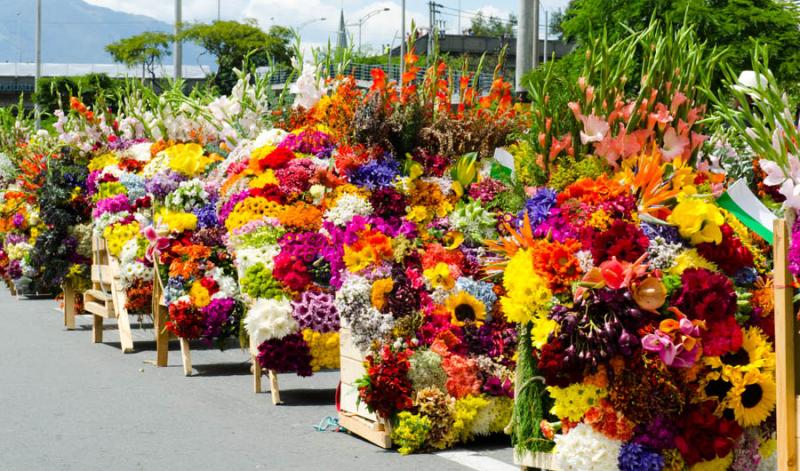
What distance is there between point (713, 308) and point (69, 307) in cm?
1137

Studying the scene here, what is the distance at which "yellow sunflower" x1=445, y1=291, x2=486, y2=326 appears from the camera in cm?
788

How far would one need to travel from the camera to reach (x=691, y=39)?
662cm

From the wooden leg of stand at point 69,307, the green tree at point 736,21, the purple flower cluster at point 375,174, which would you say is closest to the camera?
the purple flower cluster at point 375,174

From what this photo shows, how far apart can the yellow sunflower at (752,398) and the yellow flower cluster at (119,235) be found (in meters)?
8.40

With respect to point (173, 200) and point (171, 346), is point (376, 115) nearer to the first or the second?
point (173, 200)

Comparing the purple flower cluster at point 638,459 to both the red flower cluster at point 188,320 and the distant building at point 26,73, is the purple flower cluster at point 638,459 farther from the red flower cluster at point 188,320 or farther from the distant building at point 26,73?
the distant building at point 26,73

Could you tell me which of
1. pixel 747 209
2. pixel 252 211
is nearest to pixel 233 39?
pixel 252 211

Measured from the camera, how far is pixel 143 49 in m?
55.2

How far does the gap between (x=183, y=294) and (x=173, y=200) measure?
42.9 inches

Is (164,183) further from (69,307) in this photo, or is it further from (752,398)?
(752,398)

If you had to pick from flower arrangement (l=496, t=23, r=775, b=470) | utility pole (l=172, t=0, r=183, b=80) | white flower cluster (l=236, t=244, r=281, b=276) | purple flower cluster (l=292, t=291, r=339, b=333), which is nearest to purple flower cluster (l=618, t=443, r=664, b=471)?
flower arrangement (l=496, t=23, r=775, b=470)

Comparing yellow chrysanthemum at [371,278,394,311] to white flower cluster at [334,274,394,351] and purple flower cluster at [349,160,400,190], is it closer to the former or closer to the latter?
white flower cluster at [334,274,394,351]

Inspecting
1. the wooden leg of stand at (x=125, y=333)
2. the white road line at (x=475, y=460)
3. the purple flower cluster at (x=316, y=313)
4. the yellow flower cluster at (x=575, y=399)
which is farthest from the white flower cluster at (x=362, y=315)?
the wooden leg of stand at (x=125, y=333)

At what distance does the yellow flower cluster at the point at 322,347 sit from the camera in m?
9.10
